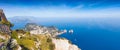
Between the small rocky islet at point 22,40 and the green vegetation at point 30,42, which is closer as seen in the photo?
the small rocky islet at point 22,40

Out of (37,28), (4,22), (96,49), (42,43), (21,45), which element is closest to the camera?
(21,45)

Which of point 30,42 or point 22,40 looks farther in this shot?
point 30,42

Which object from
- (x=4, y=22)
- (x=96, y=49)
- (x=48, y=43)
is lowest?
(x=96, y=49)

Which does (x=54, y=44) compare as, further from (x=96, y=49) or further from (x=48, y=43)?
(x=96, y=49)

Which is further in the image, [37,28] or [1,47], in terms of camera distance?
[37,28]

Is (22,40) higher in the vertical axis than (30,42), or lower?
higher

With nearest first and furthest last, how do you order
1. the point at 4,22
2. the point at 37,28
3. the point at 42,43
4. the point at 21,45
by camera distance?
the point at 21,45, the point at 42,43, the point at 4,22, the point at 37,28

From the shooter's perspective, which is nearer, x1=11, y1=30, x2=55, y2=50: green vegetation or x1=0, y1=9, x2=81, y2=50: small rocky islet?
x1=0, y1=9, x2=81, y2=50: small rocky islet

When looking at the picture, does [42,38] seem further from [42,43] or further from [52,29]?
[52,29]

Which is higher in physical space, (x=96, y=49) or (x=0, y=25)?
(x=0, y=25)

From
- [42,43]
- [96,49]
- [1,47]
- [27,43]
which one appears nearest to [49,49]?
[42,43]
